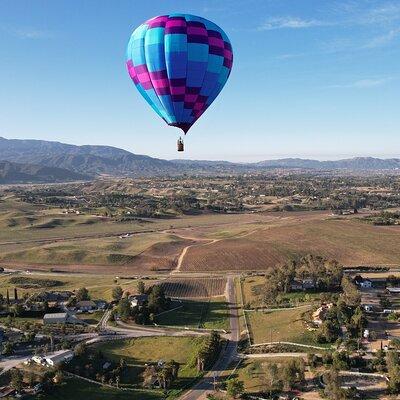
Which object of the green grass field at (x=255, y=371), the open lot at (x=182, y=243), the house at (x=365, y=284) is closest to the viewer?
the green grass field at (x=255, y=371)

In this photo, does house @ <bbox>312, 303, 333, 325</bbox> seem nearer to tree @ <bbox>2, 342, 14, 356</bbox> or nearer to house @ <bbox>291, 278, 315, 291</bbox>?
house @ <bbox>291, 278, 315, 291</bbox>

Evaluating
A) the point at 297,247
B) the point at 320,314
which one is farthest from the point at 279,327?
the point at 297,247

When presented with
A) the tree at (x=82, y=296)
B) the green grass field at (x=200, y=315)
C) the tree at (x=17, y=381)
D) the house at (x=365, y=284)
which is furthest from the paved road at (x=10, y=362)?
the house at (x=365, y=284)

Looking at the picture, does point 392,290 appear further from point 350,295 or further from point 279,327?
point 279,327

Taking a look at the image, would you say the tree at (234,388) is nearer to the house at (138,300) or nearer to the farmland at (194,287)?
the house at (138,300)

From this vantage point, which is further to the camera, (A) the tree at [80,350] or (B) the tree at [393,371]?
(A) the tree at [80,350]

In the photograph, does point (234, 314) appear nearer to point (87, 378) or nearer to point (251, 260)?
point (87, 378)
